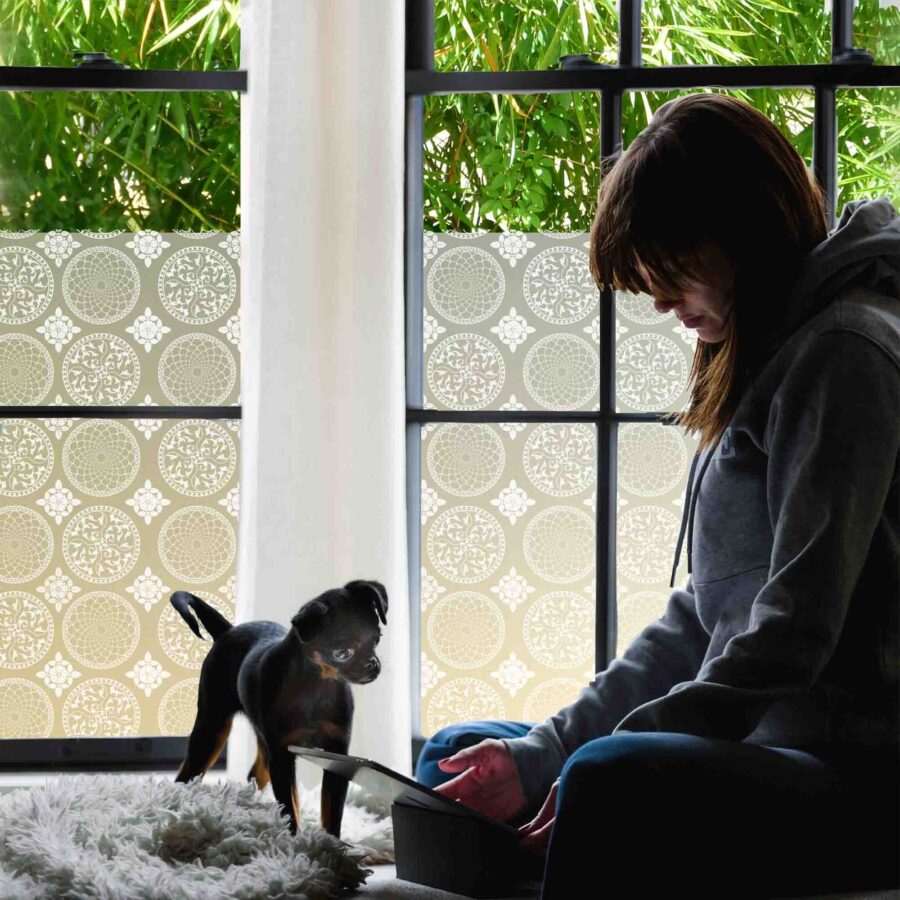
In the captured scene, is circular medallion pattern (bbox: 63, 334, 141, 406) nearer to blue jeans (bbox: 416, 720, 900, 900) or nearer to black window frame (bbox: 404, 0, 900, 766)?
black window frame (bbox: 404, 0, 900, 766)

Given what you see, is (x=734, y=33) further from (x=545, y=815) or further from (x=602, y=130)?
(x=545, y=815)

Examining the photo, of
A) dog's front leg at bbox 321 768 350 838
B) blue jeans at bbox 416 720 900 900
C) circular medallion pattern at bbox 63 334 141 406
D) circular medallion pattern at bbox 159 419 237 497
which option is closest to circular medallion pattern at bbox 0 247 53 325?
circular medallion pattern at bbox 63 334 141 406

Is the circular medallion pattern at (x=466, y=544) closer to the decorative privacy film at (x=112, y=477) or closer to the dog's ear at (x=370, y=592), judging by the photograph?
the decorative privacy film at (x=112, y=477)

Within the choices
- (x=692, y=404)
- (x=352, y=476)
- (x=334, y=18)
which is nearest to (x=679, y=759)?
(x=692, y=404)

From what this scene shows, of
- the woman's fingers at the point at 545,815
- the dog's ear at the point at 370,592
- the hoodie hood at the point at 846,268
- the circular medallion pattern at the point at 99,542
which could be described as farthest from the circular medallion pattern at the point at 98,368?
the hoodie hood at the point at 846,268

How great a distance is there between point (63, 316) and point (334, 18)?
0.83 metres

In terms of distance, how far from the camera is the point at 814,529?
3.68 ft

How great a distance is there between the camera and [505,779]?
148cm

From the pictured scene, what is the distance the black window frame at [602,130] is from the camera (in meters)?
2.27

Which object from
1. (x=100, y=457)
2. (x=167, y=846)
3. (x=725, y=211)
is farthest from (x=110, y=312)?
(x=725, y=211)

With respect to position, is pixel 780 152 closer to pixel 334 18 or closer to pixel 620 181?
pixel 620 181

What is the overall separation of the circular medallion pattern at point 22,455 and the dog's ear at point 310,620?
993 millimetres

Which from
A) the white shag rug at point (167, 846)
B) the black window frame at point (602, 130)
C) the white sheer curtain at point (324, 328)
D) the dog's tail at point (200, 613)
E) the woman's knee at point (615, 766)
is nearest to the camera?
the woman's knee at point (615, 766)

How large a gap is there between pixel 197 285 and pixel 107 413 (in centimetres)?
33
